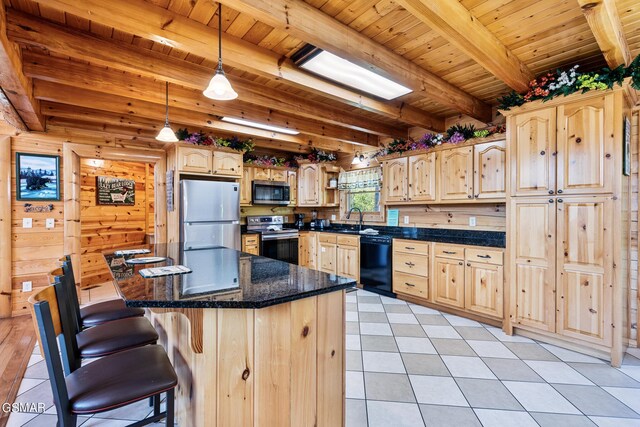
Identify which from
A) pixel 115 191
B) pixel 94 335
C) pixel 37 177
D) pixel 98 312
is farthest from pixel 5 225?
pixel 94 335

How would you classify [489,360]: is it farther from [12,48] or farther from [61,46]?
[12,48]

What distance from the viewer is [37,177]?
3652 millimetres

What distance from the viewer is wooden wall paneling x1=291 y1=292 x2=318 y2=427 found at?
4.28ft

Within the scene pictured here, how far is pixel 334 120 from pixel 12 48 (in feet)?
9.38

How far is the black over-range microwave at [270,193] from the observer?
5.30 metres

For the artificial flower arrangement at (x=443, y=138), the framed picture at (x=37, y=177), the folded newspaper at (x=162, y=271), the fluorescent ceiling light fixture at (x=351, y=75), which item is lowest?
the folded newspaper at (x=162, y=271)

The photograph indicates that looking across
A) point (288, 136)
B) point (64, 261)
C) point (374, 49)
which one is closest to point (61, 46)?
point (64, 261)

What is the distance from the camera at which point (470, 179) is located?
3.56 meters

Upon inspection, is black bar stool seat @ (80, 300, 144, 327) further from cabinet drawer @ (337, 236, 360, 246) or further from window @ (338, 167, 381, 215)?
window @ (338, 167, 381, 215)

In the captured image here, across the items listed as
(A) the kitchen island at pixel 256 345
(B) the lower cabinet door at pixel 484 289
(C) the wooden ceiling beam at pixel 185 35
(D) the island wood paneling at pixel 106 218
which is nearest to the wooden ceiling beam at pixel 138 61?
(C) the wooden ceiling beam at pixel 185 35

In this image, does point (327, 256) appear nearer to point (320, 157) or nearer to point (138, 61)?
point (320, 157)

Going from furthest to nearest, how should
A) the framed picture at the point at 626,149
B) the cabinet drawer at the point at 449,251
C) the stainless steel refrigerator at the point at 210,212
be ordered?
the stainless steel refrigerator at the point at 210,212 < the cabinet drawer at the point at 449,251 < the framed picture at the point at 626,149

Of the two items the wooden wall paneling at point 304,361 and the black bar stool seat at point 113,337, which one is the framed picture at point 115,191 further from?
the wooden wall paneling at point 304,361

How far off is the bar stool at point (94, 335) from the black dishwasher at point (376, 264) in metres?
3.15
